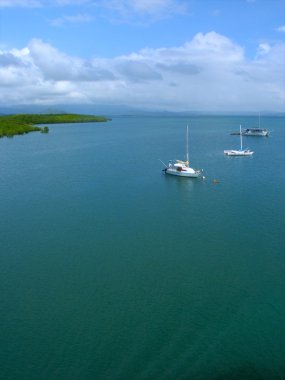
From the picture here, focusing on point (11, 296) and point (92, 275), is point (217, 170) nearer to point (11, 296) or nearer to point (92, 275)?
point (92, 275)

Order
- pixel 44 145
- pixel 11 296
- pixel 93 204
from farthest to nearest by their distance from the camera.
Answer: pixel 44 145 < pixel 93 204 < pixel 11 296

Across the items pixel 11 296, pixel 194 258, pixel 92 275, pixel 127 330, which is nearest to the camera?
pixel 127 330

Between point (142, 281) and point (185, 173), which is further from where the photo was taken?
point (185, 173)

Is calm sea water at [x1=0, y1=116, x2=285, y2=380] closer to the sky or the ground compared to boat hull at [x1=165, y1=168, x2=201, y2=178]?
closer to the ground

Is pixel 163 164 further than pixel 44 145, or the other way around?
pixel 44 145

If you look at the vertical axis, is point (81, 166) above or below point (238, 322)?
above

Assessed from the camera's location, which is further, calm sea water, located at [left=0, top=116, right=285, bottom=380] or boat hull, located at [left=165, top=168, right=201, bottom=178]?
boat hull, located at [left=165, top=168, right=201, bottom=178]

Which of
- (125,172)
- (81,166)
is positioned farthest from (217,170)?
(81,166)

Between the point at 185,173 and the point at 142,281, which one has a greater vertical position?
the point at 185,173
